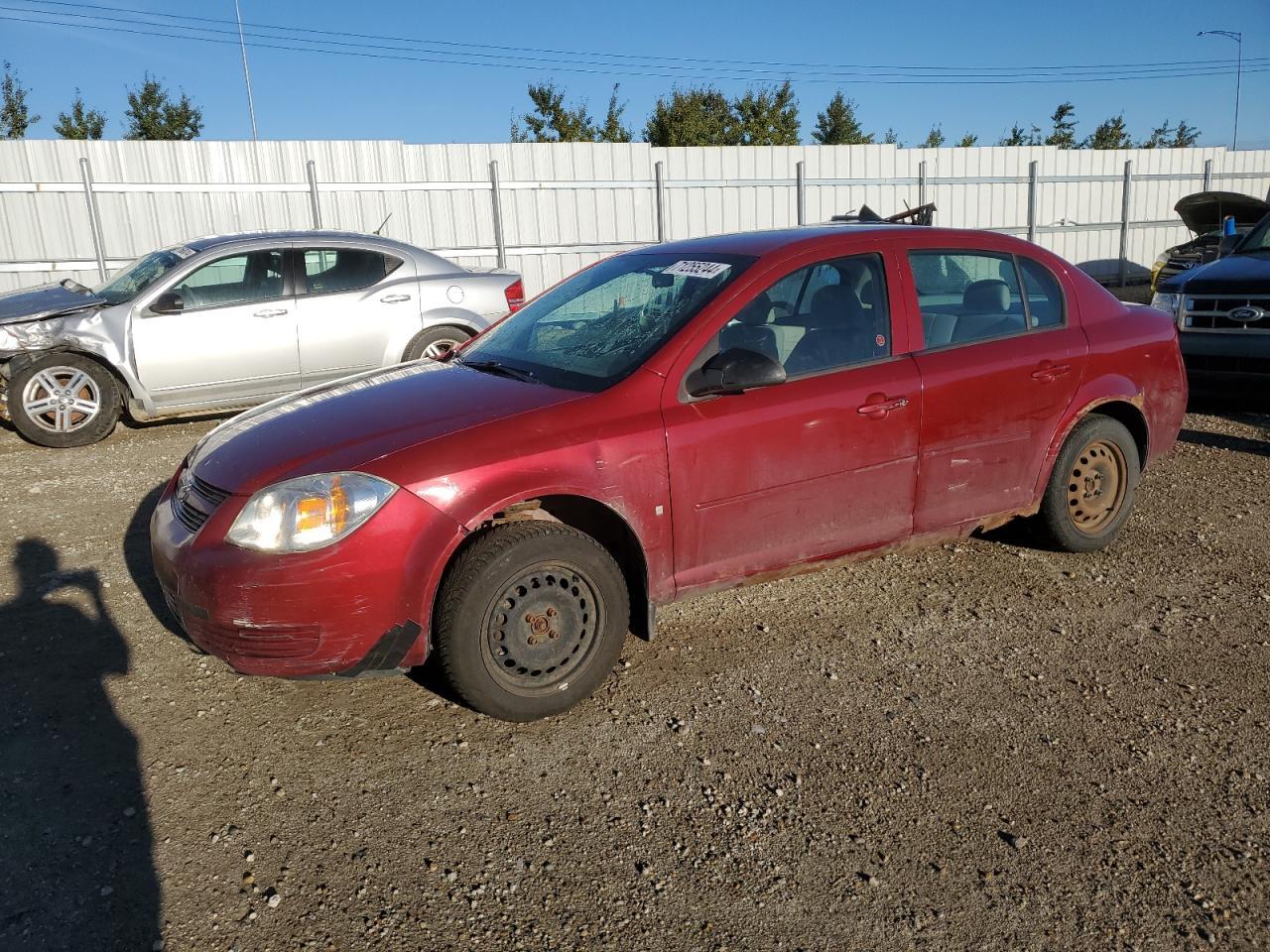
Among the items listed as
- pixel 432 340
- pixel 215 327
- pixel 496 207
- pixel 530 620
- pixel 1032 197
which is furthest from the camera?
pixel 1032 197

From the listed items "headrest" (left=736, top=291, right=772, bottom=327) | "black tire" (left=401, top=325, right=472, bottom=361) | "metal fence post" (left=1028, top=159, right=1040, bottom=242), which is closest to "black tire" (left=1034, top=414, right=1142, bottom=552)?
Result: "headrest" (left=736, top=291, right=772, bottom=327)

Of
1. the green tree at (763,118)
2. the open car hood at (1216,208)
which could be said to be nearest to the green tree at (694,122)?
the green tree at (763,118)

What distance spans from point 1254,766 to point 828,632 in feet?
5.22

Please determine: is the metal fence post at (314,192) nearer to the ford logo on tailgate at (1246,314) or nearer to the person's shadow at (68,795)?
the person's shadow at (68,795)

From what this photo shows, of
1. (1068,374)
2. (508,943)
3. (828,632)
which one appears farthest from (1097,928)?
(1068,374)

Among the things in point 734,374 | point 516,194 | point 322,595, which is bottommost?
point 322,595

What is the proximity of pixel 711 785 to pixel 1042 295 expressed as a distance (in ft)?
9.65

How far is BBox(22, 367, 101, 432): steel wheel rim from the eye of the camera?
25.6ft

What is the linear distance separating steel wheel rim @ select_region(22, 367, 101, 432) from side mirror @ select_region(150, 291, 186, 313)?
797 millimetres

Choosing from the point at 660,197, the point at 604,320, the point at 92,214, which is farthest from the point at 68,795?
the point at 660,197

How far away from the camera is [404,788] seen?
310 cm

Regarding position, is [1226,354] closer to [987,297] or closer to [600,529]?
[987,297]

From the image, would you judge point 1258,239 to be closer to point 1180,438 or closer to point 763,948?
point 1180,438

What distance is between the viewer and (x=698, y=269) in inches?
160
